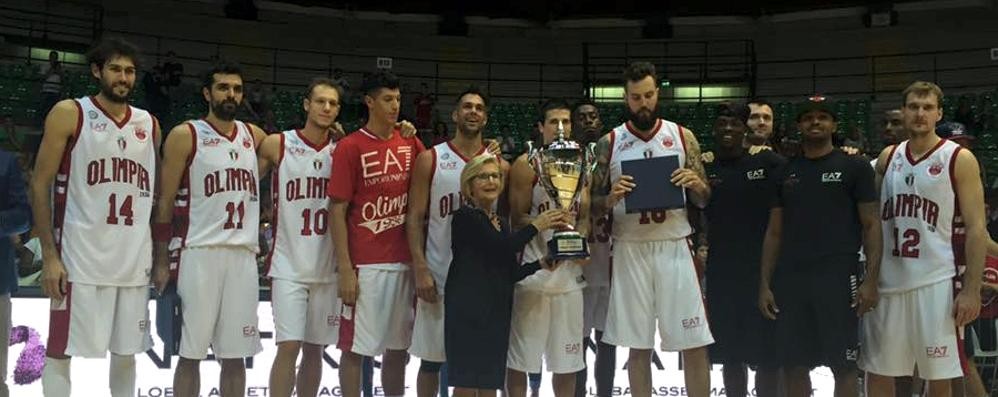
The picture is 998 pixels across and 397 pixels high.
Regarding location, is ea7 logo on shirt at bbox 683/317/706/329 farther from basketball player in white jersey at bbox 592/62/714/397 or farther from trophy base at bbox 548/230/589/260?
trophy base at bbox 548/230/589/260

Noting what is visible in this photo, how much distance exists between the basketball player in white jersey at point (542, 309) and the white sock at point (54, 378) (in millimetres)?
2646

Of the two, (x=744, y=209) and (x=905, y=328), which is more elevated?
(x=744, y=209)

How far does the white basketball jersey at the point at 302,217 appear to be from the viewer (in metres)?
5.88

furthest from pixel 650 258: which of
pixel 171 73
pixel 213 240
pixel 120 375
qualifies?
pixel 171 73

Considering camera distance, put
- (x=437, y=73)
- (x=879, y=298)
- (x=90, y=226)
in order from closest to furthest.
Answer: (x=90, y=226) < (x=879, y=298) < (x=437, y=73)

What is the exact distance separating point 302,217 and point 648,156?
2.34 meters

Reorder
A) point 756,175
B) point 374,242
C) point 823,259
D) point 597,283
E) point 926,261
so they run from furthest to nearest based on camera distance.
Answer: point 597,283 < point 756,175 < point 374,242 < point 823,259 < point 926,261

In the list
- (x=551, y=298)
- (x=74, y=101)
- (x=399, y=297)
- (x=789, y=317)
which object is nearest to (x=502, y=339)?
(x=551, y=298)

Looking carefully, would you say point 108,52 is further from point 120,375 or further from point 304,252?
point 120,375

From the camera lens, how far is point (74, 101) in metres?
5.37

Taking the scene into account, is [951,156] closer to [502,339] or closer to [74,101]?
[502,339]

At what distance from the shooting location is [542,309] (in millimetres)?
5664

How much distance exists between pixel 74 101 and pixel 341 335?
2170 millimetres

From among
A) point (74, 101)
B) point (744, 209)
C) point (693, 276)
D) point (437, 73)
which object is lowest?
point (693, 276)
